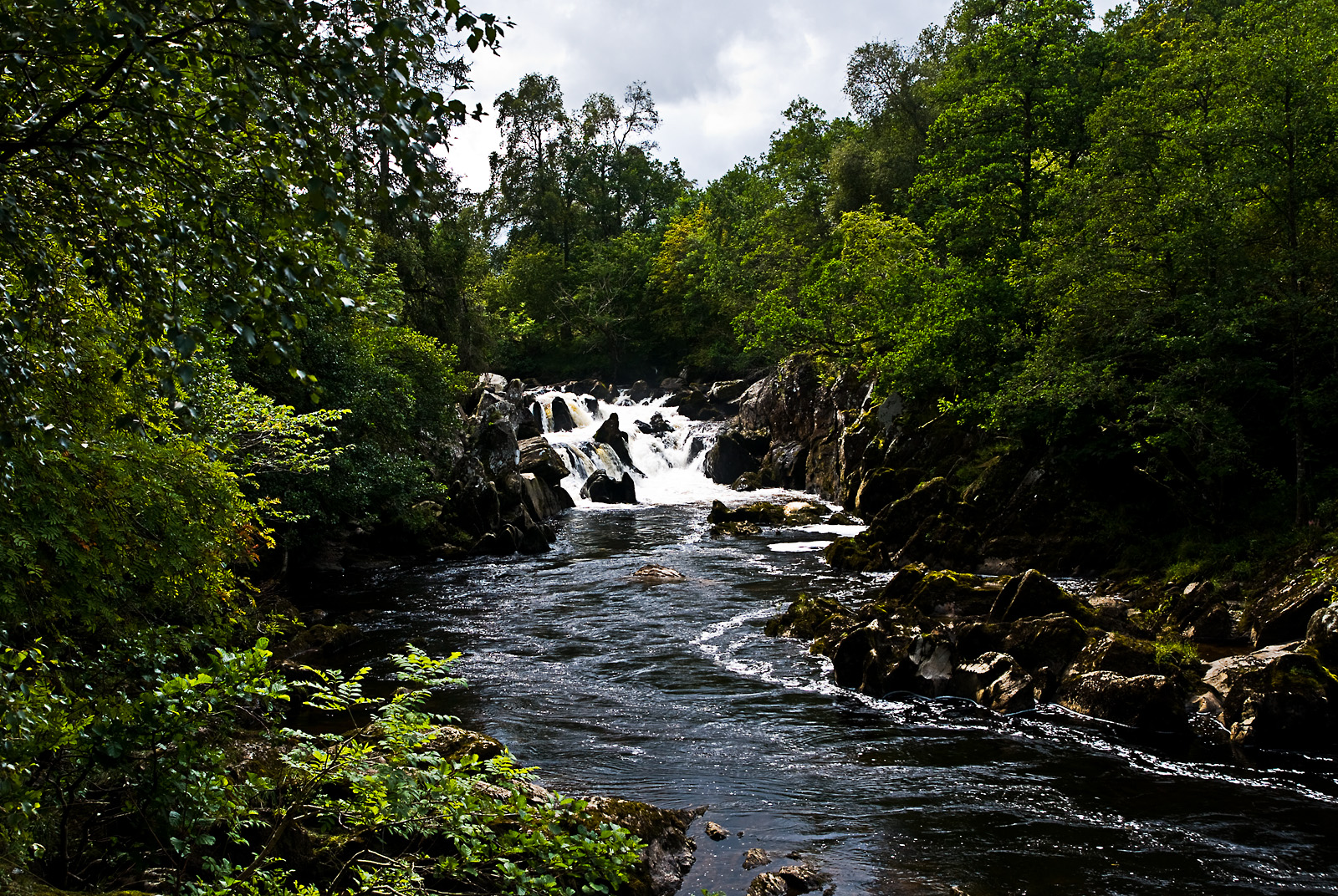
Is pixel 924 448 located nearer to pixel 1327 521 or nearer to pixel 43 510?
pixel 1327 521

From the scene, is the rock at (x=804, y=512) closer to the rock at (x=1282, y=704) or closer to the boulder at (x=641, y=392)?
the rock at (x=1282, y=704)

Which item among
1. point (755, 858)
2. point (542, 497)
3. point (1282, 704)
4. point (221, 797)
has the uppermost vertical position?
point (542, 497)

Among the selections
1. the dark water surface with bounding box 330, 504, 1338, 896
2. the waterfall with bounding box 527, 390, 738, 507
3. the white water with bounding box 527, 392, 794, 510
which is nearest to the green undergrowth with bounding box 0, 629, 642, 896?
the dark water surface with bounding box 330, 504, 1338, 896

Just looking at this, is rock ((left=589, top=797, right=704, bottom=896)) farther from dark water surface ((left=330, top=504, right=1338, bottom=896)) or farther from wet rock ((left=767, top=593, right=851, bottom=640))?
wet rock ((left=767, top=593, right=851, bottom=640))

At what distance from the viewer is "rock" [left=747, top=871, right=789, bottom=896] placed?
690cm

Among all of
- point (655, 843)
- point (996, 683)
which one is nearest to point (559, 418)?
point (996, 683)

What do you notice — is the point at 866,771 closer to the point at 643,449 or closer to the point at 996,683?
the point at 996,683

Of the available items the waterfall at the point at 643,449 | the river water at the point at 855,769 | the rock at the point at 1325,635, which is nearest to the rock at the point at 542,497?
the waterfall at the point at 643,449

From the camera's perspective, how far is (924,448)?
2538 centimetres

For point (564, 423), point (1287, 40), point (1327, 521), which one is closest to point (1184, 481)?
point (1327, 521)

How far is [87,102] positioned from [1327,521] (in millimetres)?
17609

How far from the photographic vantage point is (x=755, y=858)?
24.9ft

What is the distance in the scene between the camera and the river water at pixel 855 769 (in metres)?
7.47

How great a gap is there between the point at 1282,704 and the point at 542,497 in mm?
26110
